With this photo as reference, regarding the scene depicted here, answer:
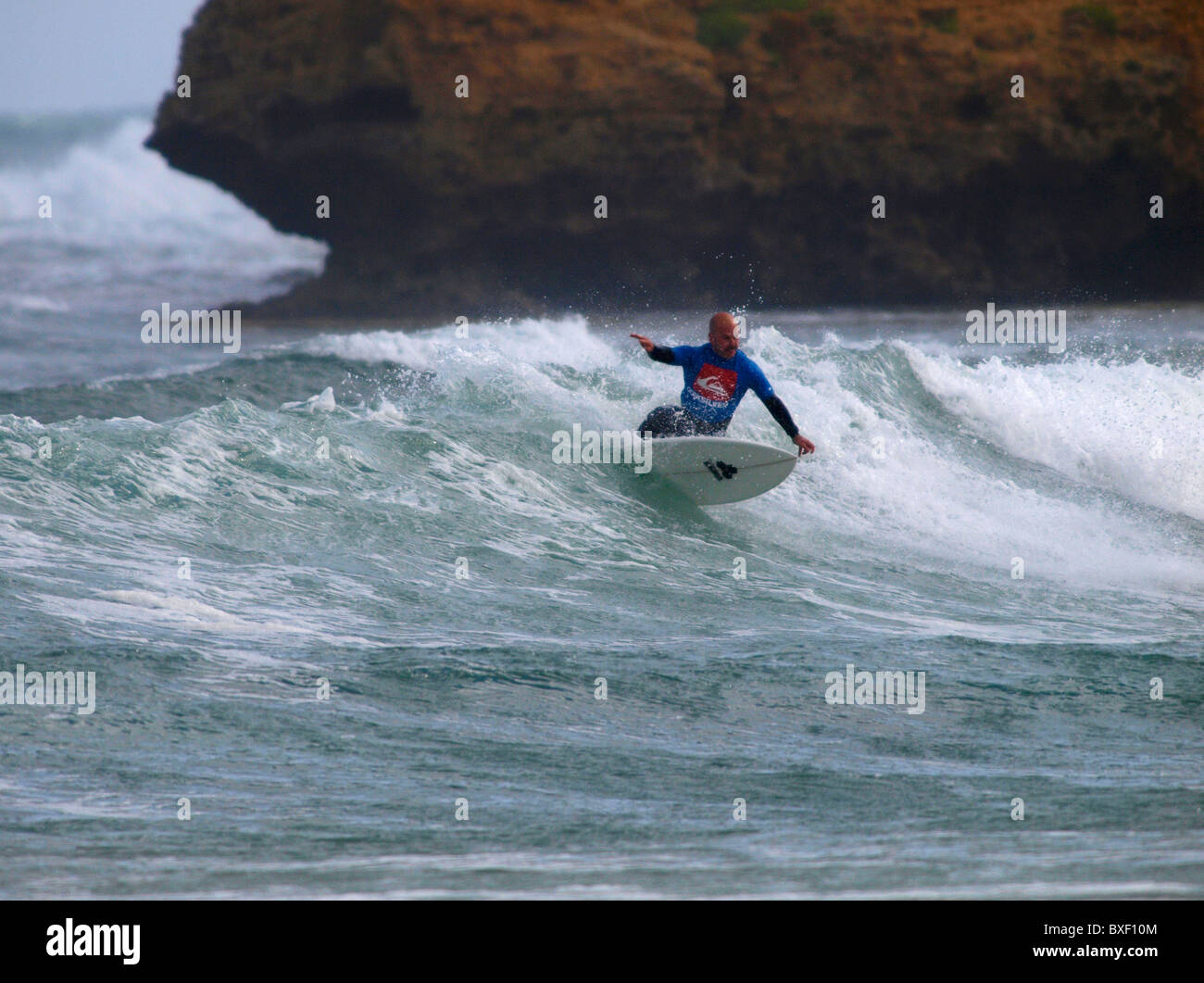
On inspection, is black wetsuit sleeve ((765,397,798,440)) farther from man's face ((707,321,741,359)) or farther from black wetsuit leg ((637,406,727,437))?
black wetsuit leg ((637,406,727,437))

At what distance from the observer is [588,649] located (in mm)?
6965

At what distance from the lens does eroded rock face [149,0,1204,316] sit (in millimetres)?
38438

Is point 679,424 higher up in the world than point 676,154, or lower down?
lower down

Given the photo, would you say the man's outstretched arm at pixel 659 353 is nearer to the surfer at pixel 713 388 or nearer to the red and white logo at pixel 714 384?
the surfer at pixel 713 388

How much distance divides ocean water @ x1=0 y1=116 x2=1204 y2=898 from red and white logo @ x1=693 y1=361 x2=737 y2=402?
2.92 ft

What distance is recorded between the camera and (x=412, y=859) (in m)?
4.46

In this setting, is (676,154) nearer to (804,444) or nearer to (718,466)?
(718,466)

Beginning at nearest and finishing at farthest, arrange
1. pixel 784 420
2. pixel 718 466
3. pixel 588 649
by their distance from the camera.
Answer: pixel 588 649 < pixel 784 420 < pixel 718 466

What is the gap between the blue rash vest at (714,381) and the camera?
365 inches
